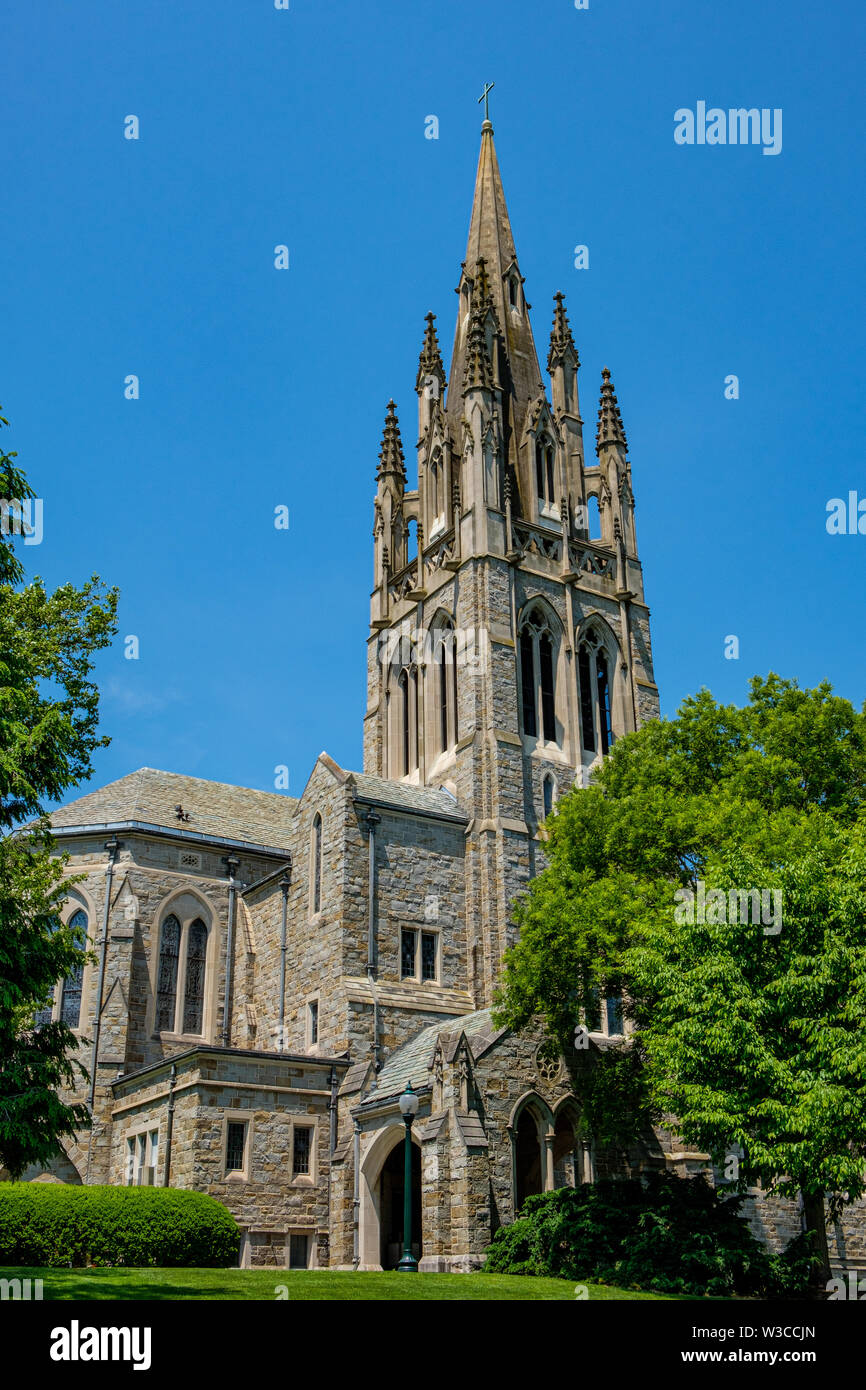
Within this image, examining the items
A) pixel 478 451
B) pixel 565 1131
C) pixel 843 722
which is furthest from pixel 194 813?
pixel 843 722

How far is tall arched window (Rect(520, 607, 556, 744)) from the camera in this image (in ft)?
130

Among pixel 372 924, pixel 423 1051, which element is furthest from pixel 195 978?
pixel 423 1051

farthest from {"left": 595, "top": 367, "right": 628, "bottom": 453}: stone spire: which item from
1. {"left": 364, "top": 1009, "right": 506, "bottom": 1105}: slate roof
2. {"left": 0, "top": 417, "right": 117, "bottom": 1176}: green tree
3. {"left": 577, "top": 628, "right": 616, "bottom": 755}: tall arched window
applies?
{"left": 0, "top": 417, "right": 117, "bottom": 1176}: green tree

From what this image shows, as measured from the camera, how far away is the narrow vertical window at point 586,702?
41312 mm

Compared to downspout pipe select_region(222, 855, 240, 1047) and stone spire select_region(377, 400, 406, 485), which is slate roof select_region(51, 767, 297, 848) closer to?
downspout pipe select_region(222, 855, 240, 1047)

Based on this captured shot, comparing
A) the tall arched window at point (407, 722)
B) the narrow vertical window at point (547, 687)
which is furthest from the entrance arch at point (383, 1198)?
the tall arched window at point (407, 722)

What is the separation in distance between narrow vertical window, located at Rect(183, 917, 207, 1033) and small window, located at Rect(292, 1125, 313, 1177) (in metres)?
9.66

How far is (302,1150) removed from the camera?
28656 millimetres

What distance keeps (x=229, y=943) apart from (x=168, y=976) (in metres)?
2.10

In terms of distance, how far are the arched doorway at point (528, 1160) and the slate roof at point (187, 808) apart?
15.2 meters

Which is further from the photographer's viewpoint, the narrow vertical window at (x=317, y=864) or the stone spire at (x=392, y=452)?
the stone spire at (x=392, y=452)

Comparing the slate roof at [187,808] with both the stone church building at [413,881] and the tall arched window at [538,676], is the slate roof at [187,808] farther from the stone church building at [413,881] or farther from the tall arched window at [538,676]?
the tall arched window at [538,676]

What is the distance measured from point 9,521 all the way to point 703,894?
13.8 m
